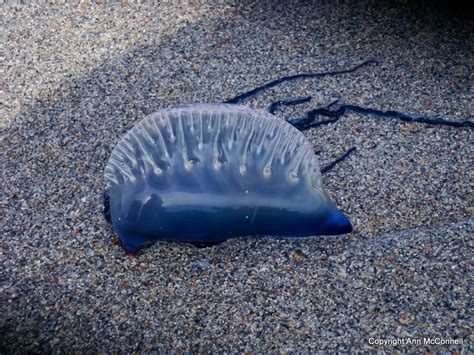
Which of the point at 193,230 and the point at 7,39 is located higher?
the point at 7,39

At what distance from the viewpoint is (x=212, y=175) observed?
56.7 inches

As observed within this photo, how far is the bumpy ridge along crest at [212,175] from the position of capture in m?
1.43

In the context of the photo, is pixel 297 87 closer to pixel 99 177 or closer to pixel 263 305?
pixel 99 177

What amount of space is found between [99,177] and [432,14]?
1388mm

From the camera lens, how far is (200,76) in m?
1.98

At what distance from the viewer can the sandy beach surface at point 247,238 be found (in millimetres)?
1349

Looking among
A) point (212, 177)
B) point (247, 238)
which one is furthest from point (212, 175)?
point (247, 238)

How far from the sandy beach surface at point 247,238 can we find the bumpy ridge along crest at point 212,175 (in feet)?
0.27

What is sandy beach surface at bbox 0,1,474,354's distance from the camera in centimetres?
135

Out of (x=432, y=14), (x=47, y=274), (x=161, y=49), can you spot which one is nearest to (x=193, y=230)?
(x=47, y=274)

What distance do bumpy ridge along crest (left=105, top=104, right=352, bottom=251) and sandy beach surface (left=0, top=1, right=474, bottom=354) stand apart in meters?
0.08

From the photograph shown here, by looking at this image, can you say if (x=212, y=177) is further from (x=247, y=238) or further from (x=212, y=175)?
(x=247, y=238)

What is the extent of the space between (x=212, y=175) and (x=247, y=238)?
0.19 meters

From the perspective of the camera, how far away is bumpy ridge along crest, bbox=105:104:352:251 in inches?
56.4
